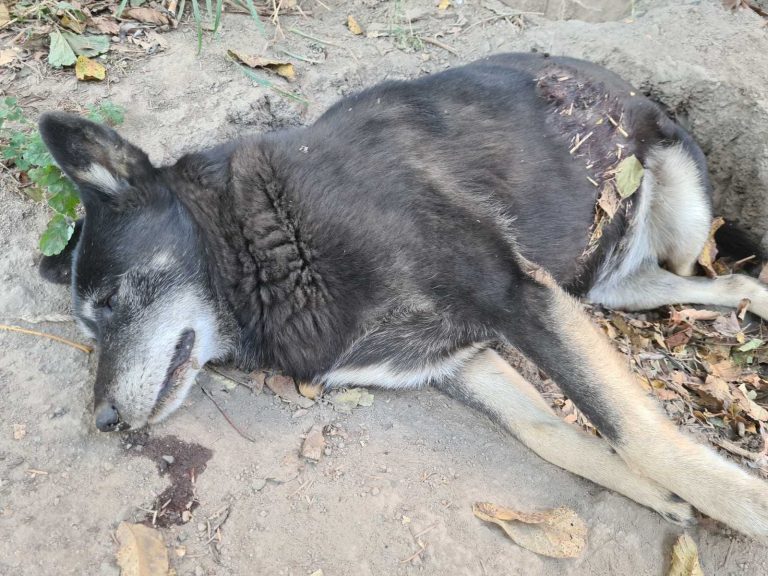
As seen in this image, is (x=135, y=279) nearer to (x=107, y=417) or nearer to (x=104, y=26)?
(x=107, y=417)

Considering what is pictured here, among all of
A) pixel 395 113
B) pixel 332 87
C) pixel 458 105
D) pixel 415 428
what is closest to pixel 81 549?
pixel 415 428

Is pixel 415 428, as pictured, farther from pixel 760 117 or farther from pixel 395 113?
pixel 760 117

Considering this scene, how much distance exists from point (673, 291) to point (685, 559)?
196 cm

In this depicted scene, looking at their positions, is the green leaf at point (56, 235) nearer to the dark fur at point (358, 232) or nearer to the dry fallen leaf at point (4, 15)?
the dark fur at point (358, 232)

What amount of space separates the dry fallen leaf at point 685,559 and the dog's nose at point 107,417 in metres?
2.38

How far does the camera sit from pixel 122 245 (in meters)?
2.77

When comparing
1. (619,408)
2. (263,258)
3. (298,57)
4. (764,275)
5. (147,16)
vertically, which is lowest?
(764,275)

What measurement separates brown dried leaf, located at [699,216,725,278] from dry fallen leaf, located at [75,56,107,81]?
4181 mm

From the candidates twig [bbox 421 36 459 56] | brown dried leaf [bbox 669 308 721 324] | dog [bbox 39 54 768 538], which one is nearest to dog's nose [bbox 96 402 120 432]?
dog [bbox 39 54 768 538]

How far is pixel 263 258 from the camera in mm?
2816

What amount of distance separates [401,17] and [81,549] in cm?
430

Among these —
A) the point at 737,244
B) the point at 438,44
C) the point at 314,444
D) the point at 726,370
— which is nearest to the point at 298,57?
the point at 438,44

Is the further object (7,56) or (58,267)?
(7,56)

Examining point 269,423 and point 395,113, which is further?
point 395,113
